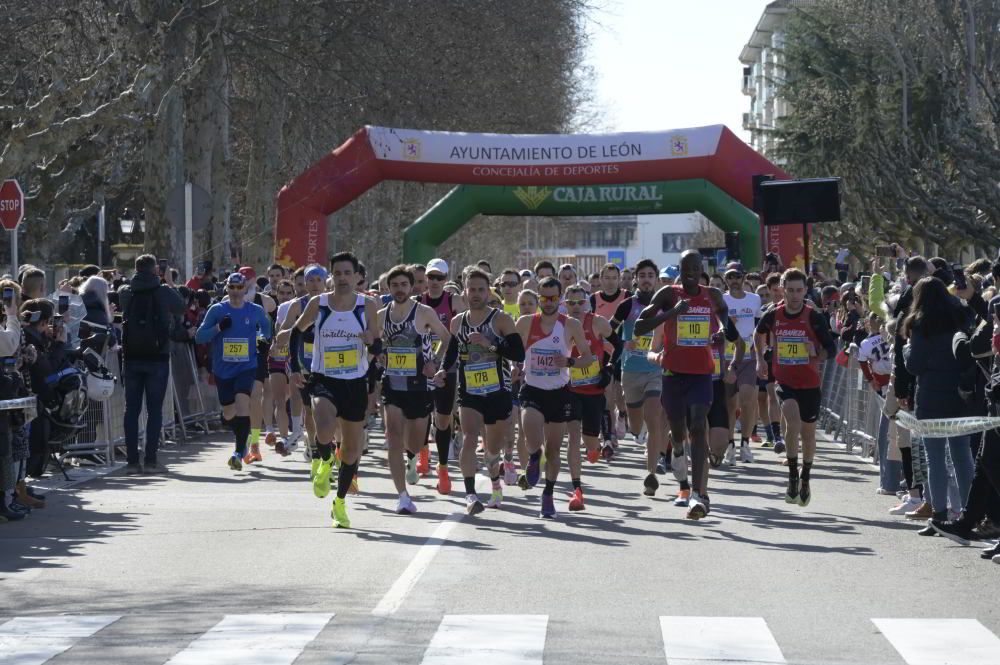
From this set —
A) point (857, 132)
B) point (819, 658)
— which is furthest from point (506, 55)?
point (819, 658)

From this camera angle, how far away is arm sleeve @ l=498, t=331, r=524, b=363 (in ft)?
45.0

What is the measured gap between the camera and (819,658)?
7.95 metres

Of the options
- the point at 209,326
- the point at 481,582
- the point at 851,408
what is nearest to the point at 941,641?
the point at 481,582

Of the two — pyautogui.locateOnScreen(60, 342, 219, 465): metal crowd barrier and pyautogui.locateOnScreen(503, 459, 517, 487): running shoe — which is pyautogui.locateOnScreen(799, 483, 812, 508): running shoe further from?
pyautogui.locateOnScreen(60, 342, 219, 465): metal crowd barrier

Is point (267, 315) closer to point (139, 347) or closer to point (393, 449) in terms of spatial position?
point (139, 347)

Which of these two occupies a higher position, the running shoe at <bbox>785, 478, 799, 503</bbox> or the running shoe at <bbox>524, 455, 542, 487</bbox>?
the running shoe at <bbox>524, 455, 542, 487</bbox>

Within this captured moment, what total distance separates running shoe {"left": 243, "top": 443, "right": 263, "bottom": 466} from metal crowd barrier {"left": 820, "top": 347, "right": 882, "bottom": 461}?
5.90m

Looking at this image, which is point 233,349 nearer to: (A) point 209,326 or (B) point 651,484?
(A) point 209,326

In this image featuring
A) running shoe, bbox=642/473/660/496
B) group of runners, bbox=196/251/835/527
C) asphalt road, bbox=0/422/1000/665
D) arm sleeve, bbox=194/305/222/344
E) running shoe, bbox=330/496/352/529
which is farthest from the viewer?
arm sleeve, bbox=194/305/222/344

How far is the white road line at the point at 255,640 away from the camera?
7926 mm

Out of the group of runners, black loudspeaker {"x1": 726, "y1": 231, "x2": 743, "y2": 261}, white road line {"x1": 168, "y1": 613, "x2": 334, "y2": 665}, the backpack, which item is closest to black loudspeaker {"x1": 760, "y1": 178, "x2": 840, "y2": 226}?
black loudspeaker {"x1": 726, "y1": 231, "x2": 743, "y2": 261}

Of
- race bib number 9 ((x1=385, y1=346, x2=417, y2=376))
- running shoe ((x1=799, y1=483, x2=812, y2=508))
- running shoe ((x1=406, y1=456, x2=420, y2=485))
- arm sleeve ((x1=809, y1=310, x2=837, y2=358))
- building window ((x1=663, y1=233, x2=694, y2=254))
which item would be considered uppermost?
building window ((x1=663, y1=233, x2=694, y2=254))

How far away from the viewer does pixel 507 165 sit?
1242 inches

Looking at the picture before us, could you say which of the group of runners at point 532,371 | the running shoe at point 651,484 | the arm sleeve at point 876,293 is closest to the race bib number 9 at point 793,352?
the group of runners at point 532,371
